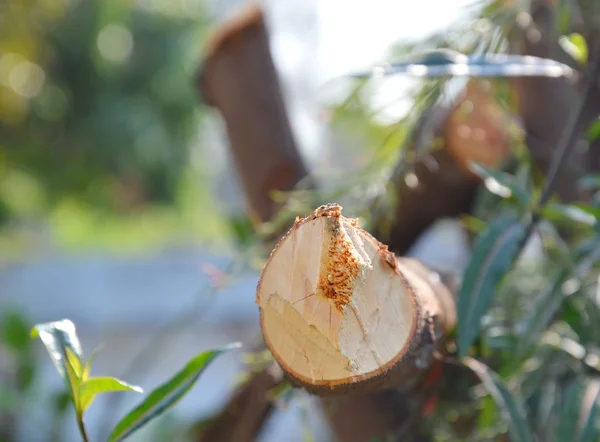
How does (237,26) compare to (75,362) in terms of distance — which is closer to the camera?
(75,362)

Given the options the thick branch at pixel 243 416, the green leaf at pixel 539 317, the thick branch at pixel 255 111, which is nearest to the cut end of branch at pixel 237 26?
the thick branch at pixel 255 111

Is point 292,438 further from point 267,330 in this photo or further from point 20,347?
point 267,330

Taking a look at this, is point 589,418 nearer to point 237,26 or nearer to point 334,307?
point 334,307

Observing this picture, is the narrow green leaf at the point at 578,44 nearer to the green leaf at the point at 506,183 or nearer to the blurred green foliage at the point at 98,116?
the green leaf at the point at 506,183

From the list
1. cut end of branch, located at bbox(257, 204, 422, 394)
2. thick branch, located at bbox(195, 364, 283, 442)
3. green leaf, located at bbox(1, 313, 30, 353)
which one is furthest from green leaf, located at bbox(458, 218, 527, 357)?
green leaf, located at bbox(1, 313, 30, 353)

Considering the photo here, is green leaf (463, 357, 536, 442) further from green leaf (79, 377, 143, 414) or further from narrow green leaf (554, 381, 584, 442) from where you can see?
green leaf (79, 377, 143, 414)

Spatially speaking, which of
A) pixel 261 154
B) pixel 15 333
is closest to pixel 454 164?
pixel 261 154
